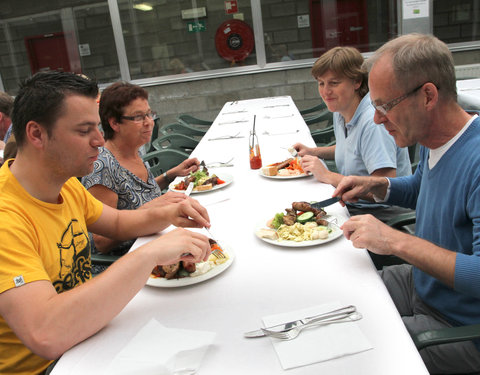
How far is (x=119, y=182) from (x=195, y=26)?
5570 millimetres

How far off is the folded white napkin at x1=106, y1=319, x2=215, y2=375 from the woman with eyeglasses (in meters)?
0.98

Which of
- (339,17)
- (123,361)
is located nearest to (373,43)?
(339,17)

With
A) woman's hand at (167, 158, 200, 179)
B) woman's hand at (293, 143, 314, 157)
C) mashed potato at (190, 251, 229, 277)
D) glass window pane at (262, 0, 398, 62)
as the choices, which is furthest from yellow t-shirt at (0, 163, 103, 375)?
glass window pane at (262, 0, 398, 62)

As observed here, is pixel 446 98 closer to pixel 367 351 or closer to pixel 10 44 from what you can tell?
pixel 367 351

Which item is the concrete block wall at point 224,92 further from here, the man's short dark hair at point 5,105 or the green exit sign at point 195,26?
the man's short dark hair at point 5,105

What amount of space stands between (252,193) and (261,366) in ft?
4.12

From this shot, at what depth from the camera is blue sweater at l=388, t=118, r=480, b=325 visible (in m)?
1.14

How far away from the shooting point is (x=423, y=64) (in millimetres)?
1298

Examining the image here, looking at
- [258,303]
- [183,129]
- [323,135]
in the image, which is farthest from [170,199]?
[183,129]

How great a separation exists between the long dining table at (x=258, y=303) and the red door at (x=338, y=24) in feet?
18.7

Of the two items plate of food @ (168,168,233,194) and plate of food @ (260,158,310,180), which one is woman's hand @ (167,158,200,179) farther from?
plate of food @ (260,158,310,180)

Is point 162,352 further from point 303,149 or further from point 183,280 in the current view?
point 303,149

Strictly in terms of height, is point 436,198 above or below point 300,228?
above

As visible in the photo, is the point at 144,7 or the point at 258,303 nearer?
the point at 258,303
